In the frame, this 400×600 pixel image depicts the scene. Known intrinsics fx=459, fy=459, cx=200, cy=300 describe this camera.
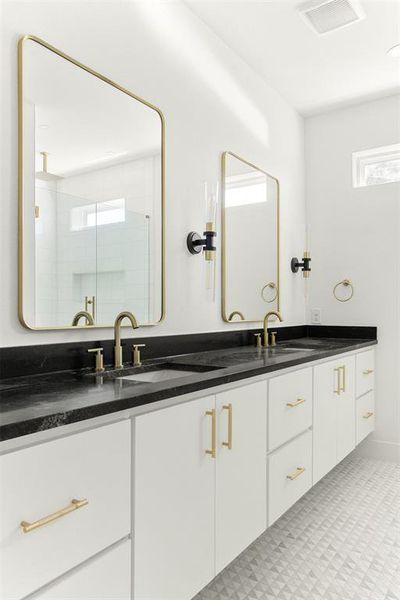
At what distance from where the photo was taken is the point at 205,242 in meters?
2.45

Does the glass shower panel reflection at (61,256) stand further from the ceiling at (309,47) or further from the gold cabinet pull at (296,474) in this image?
the ceiling at (309,47)

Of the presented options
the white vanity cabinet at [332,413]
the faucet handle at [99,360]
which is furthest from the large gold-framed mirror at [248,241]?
the faucet handle at [99,360]

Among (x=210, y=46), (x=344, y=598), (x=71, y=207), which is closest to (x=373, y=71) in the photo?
(x=210, y=46)

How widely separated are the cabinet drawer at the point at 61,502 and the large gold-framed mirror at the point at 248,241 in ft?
5.27

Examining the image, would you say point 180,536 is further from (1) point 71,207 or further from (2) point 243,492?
(1) point 71,207

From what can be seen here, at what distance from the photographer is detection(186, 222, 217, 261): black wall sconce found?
2406 millimetres

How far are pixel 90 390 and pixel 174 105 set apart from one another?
5.34ft

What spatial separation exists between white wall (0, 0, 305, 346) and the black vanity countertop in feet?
0.66

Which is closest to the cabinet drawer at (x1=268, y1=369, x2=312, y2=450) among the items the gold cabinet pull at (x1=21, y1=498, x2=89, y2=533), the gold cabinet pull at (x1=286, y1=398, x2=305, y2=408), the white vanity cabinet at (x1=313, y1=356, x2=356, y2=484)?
the gold cabinet pull at (x1=286, y1=398, x2=305, y2=408)

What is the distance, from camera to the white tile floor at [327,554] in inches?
72.1

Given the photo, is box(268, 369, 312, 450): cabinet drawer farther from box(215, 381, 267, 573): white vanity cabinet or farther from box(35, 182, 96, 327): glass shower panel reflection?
box(35, 182, 96, 327): glass shower panel reflection

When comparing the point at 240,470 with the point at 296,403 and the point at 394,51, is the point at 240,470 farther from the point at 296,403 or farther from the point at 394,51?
the point at 394,51

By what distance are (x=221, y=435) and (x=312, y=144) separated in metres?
3.01

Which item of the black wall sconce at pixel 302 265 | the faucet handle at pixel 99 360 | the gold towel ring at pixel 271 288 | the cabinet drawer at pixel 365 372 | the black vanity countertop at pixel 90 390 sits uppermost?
the black wall sconce at pixel 302 265
